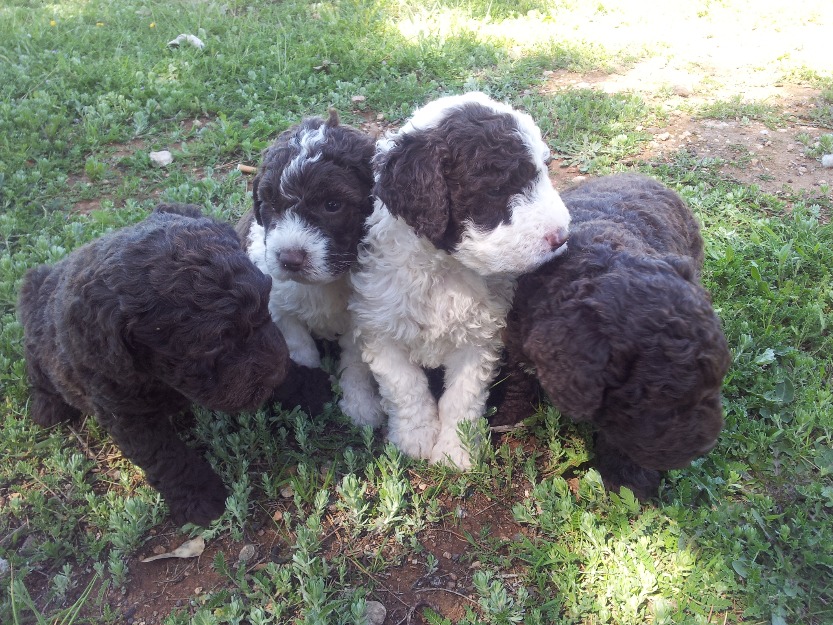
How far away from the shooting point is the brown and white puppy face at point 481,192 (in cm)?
300

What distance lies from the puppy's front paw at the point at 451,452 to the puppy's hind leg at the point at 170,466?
1231 millimetres

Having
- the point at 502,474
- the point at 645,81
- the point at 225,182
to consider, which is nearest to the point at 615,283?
the point at 502,474

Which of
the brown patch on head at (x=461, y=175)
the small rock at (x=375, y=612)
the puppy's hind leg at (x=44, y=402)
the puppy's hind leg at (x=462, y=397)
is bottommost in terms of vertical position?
the puppy's hind leg at (x=44, y=402)

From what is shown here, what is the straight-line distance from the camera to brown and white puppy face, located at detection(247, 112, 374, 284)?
3.33 meters

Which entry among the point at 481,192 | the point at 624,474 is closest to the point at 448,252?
the point at 481,192

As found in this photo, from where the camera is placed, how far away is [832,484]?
3.41 metres

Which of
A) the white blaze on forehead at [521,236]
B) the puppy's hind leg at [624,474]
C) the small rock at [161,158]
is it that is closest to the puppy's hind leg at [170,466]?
the white blaze on forehead at [521,236]

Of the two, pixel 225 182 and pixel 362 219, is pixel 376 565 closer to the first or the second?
pixel 362 219

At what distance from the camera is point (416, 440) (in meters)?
3.84

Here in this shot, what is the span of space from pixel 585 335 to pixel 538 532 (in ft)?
4.07

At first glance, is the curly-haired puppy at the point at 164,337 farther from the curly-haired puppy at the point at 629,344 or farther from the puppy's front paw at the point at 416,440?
the curly-haired puppy at the point at 629,344

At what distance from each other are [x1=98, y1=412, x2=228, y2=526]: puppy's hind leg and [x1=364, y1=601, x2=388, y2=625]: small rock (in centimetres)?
97

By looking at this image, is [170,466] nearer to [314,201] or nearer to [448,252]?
[314,201]

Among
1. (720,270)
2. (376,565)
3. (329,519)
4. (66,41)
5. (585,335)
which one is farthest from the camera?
(66,41)
